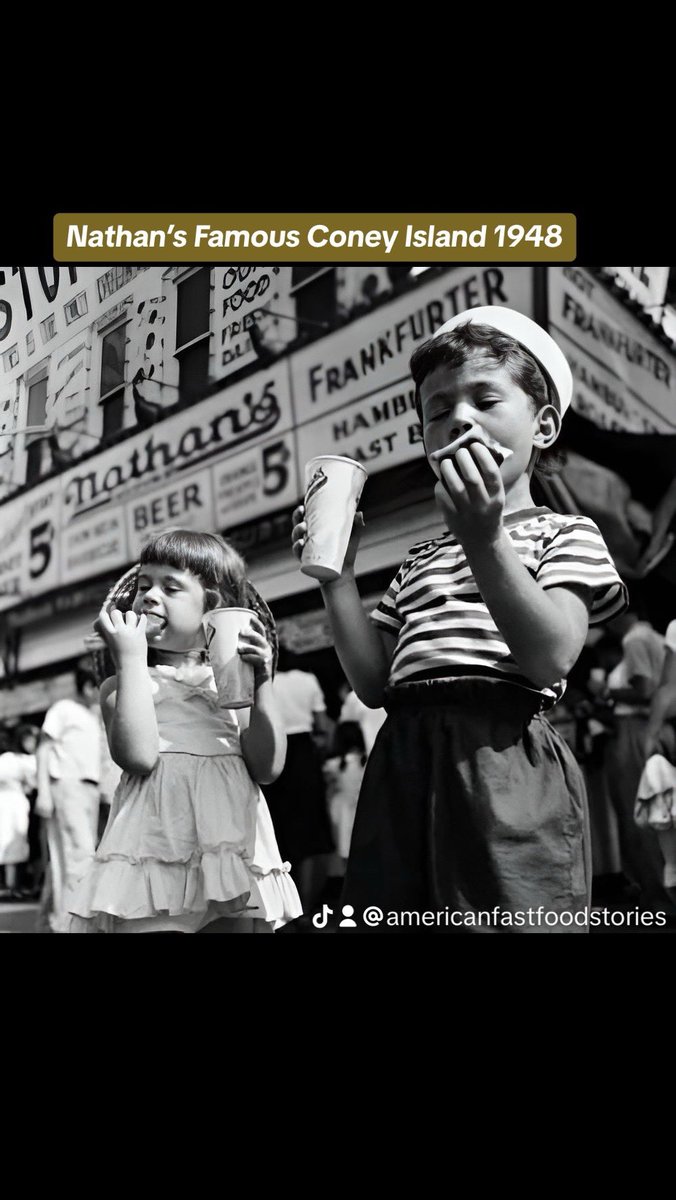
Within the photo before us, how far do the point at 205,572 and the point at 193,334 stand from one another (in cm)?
41

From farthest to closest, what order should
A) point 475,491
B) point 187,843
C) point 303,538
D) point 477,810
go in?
1. point 187,843
2. point 303,538
3. point 477,810
4. point 475,491

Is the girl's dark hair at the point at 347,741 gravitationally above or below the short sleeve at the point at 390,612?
below

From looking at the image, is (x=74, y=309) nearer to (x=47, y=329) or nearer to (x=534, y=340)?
(x=47, y=329)

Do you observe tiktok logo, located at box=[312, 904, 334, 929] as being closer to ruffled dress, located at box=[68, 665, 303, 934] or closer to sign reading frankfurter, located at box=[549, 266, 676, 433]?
ruffled dress, located at box=[68, 665, 303, 934]

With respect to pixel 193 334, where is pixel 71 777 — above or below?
below

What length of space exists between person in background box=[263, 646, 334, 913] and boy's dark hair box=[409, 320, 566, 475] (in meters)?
0.51

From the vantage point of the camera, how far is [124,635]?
182 cm

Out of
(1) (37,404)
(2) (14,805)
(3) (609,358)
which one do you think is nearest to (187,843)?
(2) (14,805)

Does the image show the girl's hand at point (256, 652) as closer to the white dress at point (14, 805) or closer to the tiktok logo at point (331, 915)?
the tiktok logo at point (331, 915)

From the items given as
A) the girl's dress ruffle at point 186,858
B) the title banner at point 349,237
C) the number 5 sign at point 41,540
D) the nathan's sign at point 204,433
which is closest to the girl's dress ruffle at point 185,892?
the girl's dress ruffle at point 186,858

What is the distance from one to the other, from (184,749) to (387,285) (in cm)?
82

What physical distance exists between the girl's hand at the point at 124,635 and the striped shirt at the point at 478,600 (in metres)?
0.37

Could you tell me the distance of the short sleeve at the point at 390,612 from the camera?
172cm
